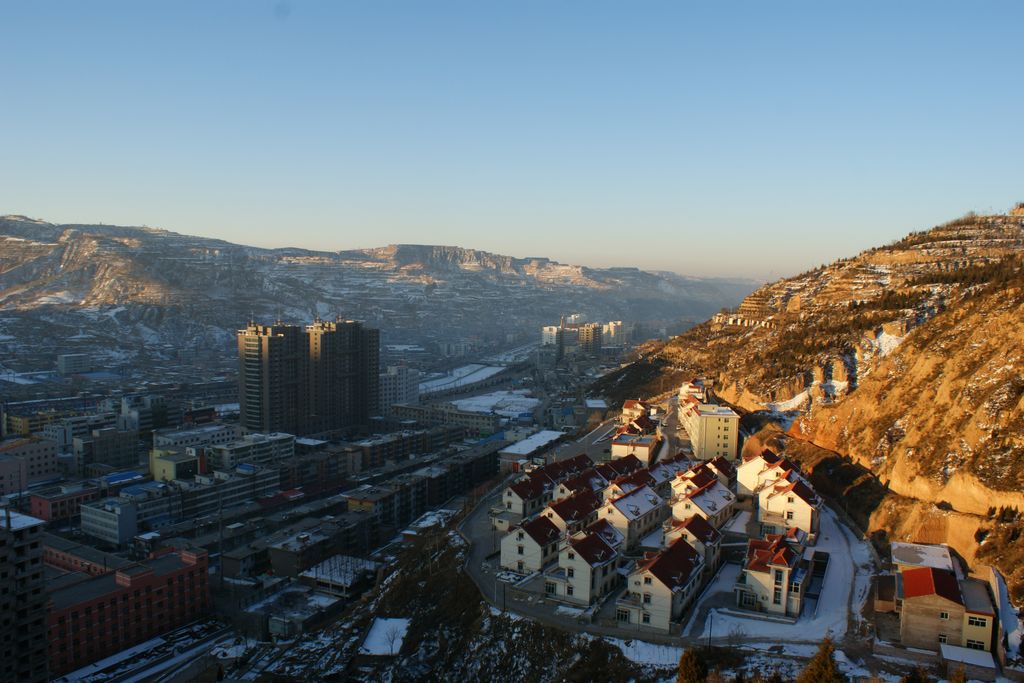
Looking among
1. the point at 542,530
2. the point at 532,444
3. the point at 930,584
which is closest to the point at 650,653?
the point at 542,530

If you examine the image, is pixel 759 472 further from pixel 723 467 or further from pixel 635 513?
pixel 635 513

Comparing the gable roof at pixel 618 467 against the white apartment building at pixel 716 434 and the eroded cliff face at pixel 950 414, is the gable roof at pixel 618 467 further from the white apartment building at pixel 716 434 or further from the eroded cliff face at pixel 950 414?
the eroded cliff face at pixel 950 414

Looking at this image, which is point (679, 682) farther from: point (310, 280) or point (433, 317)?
point (310, 280)

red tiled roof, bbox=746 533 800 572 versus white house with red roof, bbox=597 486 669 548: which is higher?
red tiled roof, bbox=746 533 800 572

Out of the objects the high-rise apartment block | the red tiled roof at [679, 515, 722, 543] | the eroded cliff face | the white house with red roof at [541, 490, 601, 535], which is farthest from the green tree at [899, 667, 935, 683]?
the high-rise apartment block

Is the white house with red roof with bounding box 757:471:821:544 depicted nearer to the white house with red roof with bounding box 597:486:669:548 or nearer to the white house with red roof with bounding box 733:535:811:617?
the white house with red roof with bounding box 597:486:669:548

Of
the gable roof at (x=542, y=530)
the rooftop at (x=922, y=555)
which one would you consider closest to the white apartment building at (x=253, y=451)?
the gable roof at (x=542, y=530)

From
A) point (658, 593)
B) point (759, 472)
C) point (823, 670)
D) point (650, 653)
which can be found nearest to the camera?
point (823, 670)
